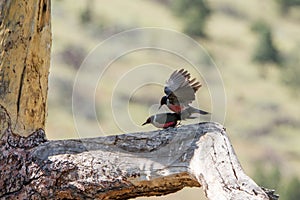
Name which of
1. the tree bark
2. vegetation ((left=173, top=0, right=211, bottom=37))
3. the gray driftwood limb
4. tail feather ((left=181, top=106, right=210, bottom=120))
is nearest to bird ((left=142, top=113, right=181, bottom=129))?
tail feather ((left=181, top=106, right=210, bottom=120))

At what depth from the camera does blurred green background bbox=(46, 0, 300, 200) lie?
25.3 metres

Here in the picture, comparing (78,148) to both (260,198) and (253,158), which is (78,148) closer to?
(260,198)

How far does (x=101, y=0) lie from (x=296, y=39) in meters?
9.42

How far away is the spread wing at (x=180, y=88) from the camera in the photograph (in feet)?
15.3

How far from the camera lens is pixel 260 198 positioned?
11.7 feet

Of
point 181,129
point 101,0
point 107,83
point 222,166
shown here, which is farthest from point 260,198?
point 101,0

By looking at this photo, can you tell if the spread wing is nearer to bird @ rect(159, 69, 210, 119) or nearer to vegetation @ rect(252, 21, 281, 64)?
bird @ rect(159, 69, 210, 119)

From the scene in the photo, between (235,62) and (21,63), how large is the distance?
32.4 m

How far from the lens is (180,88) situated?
4.70 metres

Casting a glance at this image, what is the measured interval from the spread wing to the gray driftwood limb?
0.42 m

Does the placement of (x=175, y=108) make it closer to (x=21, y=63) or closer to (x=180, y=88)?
(x=180, y=88)

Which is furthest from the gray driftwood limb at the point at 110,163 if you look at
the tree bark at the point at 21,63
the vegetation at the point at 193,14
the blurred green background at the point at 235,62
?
the vegetation at the point at 193,14

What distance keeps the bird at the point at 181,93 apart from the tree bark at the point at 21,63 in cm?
71

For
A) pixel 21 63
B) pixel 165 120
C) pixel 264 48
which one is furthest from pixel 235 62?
pixel 21 63
